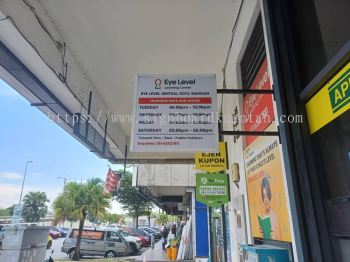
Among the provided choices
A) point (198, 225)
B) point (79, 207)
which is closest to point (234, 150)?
point (198, 225)

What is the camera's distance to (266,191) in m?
2.43

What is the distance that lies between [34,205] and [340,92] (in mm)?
52639

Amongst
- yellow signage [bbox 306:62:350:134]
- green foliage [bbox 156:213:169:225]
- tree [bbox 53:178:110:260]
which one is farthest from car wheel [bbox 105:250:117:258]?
green foliage [bbox 156:213:169:225]

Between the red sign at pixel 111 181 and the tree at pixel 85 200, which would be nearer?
the red sign at pixel 111 181

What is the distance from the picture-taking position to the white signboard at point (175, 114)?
238cm

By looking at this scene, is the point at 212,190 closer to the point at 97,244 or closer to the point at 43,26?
the point at 43,26

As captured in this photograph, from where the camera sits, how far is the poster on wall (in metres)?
2.10

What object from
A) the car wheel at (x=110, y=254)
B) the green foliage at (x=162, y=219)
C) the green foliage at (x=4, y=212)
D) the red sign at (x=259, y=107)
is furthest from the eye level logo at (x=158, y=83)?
the green foliage at (x=4, y=212)

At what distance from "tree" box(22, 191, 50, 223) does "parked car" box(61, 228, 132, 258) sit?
115ft

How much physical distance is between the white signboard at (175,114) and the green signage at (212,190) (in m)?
1.82

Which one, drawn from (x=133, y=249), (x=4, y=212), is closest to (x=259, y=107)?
(x=133, y=249)

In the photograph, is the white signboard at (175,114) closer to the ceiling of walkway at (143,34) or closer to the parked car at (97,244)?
the ceiling of walkway at (143,34)

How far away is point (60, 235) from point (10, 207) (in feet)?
143

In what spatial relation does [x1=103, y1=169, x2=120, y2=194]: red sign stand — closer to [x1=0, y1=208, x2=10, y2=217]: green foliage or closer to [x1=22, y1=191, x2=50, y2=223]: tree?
[x1=22, y1=191, x2=50, y2=223]: tree
